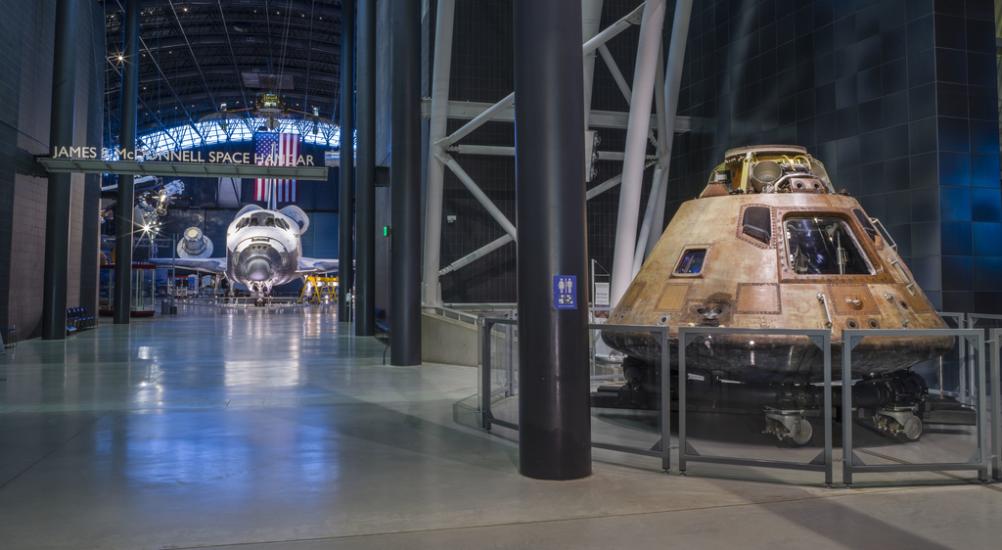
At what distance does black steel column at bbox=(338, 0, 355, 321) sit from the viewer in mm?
29828

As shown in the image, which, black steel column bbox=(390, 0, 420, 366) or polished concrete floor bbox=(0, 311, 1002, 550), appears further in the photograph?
black steel column bbox=(390, 0, 420, 366)

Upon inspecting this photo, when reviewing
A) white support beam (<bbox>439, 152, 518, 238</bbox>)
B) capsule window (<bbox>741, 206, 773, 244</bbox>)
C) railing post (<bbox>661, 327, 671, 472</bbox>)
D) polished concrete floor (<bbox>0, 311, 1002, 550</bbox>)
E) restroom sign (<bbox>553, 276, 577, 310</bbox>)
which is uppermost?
white support beam (<bbox>439, 152, 518, 238</bbox>)

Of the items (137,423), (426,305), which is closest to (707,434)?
(137,423)

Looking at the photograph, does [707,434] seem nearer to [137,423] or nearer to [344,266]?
[137,423]

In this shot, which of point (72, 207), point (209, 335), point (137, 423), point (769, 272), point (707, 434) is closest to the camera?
point (769, 272)

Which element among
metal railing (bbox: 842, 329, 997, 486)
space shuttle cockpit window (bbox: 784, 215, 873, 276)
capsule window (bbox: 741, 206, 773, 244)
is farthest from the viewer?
capsule window (bbox: 741, 206, 773, 244)

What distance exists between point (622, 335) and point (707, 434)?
58.6 inches

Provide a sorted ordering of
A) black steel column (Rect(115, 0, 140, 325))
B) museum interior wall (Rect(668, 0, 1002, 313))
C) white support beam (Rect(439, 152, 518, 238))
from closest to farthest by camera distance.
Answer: museum interior wall (Rect(668, 0, 1002, 313)), white support beam (Rect(439, 152, 518, 238)), black steel column (Rect(115, 0, 140, 325))

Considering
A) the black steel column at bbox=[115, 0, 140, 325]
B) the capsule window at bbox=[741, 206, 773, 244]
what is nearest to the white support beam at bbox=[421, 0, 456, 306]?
the capsule window at bbox=[741, 206, 773, 244]

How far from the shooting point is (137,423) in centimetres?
873

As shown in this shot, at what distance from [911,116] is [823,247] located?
21.1 ft

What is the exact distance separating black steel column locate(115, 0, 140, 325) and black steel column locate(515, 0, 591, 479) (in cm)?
2755

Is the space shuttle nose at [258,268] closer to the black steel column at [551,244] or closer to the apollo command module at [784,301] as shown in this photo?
the apollo command module at [784,301]

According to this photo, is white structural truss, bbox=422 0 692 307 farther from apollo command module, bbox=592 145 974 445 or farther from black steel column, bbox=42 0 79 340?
black steel column, bbox=42 0 79 340
